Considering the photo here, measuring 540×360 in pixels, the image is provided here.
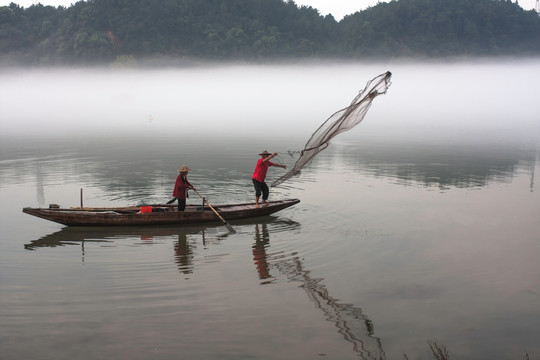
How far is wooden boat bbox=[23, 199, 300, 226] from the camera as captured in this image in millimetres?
14250

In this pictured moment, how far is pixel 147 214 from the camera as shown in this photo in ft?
48.0

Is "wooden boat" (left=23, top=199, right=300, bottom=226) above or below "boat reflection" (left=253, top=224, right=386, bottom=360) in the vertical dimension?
above

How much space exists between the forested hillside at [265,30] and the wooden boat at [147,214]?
116m

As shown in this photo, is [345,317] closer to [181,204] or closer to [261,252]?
[261,252]

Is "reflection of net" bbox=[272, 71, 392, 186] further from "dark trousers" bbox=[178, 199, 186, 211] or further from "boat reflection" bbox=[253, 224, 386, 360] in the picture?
"dark trousers" bbox=[178, 199, 186, 211]

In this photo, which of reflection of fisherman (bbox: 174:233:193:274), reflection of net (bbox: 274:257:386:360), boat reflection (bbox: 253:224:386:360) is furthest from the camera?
reflection of fisherman (bbox: 174:233:193:274)

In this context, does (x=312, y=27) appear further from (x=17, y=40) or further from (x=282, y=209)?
(x=282, y=209)

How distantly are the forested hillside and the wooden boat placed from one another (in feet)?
379

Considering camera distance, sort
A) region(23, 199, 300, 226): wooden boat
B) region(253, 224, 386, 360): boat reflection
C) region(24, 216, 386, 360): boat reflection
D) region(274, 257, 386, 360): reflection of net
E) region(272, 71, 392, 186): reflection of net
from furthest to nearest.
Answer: region(23, 199, 300, 226): wooden boat < region(272, 71, 392, 186): reflection of net < region(24, 216, 386, 360): boat reflection < region(253, 224, 386, 360): boat reflection < region(274, 257, 386, 360): reflection of net

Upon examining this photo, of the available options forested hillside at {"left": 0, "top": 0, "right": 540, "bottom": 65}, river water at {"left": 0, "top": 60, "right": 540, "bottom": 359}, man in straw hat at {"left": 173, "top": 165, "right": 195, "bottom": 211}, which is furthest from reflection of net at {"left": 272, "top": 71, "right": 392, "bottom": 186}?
forested hillside at {"left": 0, "top": 0, "right": 540, "bottom": 65}

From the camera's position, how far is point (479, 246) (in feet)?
43.7

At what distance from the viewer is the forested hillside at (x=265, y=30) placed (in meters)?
128

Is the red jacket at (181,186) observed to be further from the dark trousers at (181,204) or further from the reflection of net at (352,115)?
the reflection of net at (352,115)

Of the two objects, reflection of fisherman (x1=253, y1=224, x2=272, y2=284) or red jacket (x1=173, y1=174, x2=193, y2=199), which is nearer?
reflection of fisherman (x1=253, y1=224, x2=272, y2=284)
